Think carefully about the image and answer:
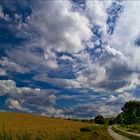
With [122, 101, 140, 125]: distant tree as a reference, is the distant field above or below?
below

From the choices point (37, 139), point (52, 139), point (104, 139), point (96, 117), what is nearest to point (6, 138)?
point (37, 139)

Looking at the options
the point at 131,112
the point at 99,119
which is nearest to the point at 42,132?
the point at 131,112

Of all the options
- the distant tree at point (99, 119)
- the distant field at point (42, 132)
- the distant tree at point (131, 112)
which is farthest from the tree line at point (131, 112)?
the distant field at point (42, 132)

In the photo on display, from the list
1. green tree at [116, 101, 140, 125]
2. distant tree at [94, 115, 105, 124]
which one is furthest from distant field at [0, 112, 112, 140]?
distant tree at [94, 115, 105, 124]

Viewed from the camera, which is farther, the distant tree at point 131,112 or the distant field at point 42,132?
the distant tree at point 131,112

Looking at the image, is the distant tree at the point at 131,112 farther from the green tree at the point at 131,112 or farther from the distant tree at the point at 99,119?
the distant tree at the point at 99,119

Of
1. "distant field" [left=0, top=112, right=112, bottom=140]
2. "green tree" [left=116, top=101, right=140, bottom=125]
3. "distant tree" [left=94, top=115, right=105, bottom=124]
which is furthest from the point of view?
"distant tree" [left=94, top=115, right=105, bottom=124]

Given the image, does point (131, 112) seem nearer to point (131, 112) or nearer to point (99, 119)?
point (131, 112)

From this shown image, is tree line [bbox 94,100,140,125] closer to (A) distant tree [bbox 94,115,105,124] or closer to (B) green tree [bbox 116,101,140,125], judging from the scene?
(B) green tree [bbox 116,101,140,125]

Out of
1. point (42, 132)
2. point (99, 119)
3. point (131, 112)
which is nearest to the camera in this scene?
point (42, 132)

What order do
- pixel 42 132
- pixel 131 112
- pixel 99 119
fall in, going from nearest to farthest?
pixel 42 132 < pixel 131 112 < pixel 99 119

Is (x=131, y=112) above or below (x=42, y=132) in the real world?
above

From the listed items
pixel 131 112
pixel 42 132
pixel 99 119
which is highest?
pixel 131 112

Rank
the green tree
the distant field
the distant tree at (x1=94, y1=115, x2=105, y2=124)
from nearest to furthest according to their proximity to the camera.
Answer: the distant field < the green tree < the distant tree at (x1=94, y1=115, x2=105, y2=124)
